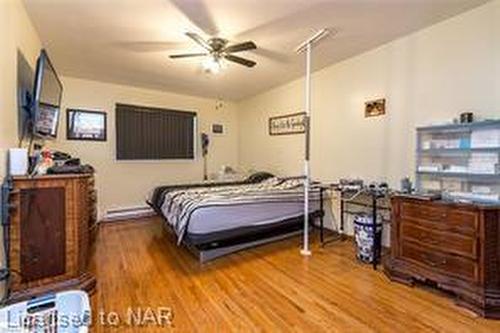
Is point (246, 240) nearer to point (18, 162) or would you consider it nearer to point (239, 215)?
point (239, 215)

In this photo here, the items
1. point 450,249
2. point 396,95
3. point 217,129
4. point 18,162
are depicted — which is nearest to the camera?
point 18,162

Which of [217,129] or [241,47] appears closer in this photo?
[241,47]

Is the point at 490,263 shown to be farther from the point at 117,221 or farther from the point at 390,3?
the point at 117,221

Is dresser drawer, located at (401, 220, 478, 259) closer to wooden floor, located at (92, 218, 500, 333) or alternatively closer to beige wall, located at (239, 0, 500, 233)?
wooden floor, located at (92, 218, 500, 333)

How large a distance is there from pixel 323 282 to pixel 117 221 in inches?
153

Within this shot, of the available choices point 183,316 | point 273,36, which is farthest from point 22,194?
point 273,36

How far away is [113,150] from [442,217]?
5036 millimetres

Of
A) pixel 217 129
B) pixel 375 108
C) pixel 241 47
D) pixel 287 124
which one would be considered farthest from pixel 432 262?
pixel 217 129

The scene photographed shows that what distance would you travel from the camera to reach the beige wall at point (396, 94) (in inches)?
107

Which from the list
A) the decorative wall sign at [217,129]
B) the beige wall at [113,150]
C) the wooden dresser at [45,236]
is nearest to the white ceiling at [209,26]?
the beige wall at [113,150]

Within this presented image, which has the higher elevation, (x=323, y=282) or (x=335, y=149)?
(x=335, y=149)

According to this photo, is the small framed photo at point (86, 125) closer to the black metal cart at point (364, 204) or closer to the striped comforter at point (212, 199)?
the striped comforter at point (212, 199)

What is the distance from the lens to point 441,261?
2.39m

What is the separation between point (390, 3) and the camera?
2588 mm
